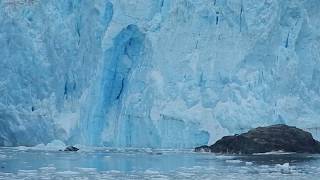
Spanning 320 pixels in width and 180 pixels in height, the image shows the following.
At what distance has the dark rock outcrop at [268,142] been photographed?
2028 centimetres

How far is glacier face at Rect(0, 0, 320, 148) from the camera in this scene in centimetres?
2164

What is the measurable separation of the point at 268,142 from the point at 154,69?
4.66 metres

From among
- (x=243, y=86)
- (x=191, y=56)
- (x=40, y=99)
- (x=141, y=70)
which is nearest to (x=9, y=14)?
(x=40, y=99)

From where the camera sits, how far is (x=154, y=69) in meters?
22.3

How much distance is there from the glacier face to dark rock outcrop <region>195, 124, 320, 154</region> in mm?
713

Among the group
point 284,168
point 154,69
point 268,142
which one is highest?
point 154,69

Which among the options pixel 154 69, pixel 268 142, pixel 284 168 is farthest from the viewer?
pixel 154 69

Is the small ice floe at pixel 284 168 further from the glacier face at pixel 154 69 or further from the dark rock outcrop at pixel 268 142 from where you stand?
the glacier face at pixel 154 69

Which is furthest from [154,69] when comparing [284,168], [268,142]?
[284,168]

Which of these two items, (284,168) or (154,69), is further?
(154,69)

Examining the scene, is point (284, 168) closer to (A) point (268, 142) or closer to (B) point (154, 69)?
(A) point (268, 142)

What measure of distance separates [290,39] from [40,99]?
9.08 metres

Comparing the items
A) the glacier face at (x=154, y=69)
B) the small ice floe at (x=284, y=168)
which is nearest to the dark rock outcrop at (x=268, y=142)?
the glacier face at (x=154, y=69)

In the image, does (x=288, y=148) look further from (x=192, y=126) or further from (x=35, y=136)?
(x=35, y=136)
